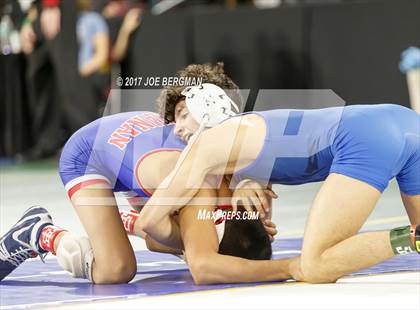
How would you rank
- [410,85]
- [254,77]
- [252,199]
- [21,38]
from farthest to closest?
[21,38] < [254,77] < [410,85] < [252,199]

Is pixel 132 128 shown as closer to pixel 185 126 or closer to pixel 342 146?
pixel 185 126

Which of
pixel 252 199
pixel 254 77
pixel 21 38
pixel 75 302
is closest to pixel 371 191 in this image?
pixel 252 199

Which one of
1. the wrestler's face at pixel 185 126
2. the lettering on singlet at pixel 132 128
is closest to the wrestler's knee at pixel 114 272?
the lettering on singlet at pixel 132 128

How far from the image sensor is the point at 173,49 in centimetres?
1348

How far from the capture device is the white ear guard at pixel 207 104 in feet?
18.3

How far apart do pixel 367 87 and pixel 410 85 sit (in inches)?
21.8

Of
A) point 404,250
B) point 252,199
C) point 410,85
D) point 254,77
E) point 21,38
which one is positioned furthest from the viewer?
point 21,38

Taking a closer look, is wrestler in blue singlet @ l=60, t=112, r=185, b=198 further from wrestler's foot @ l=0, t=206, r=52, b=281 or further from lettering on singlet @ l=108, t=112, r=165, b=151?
wrestler's foot @ l=0, t=206, r=52, b=281

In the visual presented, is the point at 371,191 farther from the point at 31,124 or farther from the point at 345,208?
the point at 31,124

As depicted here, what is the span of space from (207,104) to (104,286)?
1008mm

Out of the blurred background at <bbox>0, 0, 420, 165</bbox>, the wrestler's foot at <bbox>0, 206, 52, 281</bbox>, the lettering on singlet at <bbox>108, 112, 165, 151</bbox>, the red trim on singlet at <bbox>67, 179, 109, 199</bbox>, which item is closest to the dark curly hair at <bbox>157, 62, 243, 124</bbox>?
the lettering on singlet at <bbox>108, 112, 165, 151</bbox>

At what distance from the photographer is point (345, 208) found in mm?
5203

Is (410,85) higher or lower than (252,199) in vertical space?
lower

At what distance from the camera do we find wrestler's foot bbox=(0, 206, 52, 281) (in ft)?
19.2
